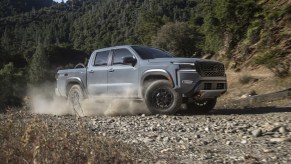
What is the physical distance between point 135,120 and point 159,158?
14.6ft

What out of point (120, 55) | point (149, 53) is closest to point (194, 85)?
point (149, 53)

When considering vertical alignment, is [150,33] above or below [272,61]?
above

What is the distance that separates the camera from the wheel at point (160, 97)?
9.70 metres

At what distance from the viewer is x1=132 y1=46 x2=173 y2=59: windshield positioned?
1063 cm

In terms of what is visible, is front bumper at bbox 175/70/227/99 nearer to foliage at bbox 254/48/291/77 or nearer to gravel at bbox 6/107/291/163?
gravel at bbox 6/107/291/163

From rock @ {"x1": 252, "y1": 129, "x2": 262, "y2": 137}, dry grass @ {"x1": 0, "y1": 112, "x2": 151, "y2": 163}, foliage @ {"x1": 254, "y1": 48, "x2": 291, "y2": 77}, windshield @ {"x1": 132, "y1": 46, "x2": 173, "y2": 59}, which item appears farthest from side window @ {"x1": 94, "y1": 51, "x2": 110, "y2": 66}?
dry grass @ {"x1": 0, "y1": 112, "x2": 151, "y2": 163}

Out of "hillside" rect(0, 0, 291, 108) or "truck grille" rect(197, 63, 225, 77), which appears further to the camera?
"hillside" rect(0, 0, 291, 108)

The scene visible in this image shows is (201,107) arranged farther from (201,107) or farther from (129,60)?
(129,60)

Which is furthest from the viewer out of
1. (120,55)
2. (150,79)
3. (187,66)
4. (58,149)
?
(120,55)

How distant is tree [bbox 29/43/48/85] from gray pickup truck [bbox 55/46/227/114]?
72653 millimetres

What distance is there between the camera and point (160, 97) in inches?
387

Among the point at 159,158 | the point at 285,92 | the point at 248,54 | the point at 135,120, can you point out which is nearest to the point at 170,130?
the point at 135,120

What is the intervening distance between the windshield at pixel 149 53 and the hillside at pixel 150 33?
3844 millimetres

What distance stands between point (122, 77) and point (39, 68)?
262 ft
